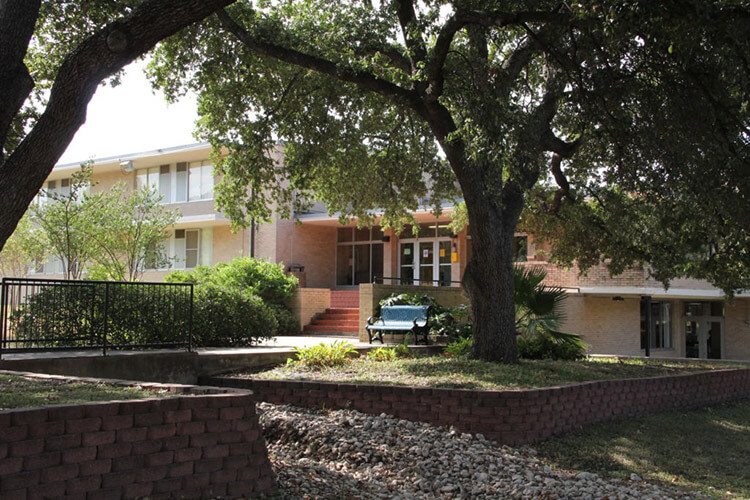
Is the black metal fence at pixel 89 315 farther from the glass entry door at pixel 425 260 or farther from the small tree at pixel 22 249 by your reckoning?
the glass entry door at pixel 425 260

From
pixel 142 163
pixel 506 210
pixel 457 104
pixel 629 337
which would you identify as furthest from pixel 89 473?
pixel 142 163

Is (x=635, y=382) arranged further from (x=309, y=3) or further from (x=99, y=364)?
(x=309, y=3)

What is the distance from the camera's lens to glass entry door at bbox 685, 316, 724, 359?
100 ft

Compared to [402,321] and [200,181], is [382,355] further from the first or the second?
[200,181]

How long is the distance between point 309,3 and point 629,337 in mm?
16691

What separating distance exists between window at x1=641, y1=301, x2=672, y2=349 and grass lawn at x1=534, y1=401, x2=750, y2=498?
57.4 feet

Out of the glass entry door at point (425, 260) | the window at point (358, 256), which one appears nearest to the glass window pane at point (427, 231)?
the glass entry door at point (425, 260)

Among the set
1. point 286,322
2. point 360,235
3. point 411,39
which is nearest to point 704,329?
point 360,235

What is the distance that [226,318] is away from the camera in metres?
14.5

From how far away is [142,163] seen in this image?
31.5 metres

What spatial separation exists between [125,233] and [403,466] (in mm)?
17884

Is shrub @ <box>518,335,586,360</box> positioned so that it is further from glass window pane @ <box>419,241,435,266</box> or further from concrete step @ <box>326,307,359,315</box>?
glass window pane @ <box>419,241,435,266</box>

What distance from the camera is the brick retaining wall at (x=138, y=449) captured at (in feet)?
16.6

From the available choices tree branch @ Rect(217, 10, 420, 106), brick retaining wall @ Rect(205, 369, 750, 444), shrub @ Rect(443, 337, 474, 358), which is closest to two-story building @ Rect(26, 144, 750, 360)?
shrub @ Rect(443, 337, 474, 358)
